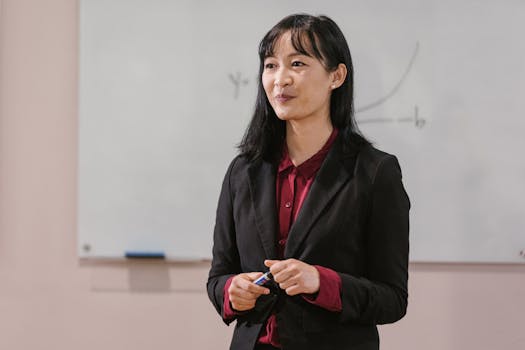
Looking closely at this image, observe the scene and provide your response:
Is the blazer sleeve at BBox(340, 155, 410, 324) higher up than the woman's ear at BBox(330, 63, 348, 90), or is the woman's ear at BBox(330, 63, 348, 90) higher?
the woman's ear at BBox(330, 63, 348, 90)

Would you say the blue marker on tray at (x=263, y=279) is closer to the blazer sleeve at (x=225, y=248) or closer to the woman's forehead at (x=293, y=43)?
the blazer sleeve at (x=225, y=248)

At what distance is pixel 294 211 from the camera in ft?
→ 3.92

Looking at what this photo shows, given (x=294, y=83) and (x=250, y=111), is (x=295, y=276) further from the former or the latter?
(x=250, y=111)

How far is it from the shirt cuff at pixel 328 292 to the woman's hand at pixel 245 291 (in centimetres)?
8

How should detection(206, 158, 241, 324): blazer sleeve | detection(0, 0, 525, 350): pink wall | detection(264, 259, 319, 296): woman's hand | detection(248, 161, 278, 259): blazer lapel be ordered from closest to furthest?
detection(264, 259, 319, 296): woman's hand
detection(248, 161, 278, 259): blazer lapel
detection(206, 158, 241, 324): blazer sleeve
detection(0, 0, 525, 350): pink wall

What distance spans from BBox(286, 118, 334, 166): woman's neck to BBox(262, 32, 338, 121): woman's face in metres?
0.02

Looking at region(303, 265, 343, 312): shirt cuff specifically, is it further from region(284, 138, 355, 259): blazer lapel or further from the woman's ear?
the woman's ear

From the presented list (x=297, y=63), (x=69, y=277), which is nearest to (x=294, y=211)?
(x=297, y=63)

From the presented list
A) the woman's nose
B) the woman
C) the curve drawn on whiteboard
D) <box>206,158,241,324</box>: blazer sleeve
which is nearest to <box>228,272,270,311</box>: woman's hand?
the woman

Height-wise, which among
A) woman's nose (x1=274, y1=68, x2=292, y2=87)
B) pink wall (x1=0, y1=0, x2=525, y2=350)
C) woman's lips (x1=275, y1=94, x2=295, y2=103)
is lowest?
pink wall (x1=0, y1=0, x2=525, y2=350)

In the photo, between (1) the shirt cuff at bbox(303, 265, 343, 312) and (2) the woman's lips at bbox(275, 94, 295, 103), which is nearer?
(1) the shirt cuff at bbox(303, 265, 343, 312)

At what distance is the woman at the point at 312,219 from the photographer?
1.13 m

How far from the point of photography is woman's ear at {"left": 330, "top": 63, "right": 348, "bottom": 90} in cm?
123

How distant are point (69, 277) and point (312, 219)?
5.17ft
